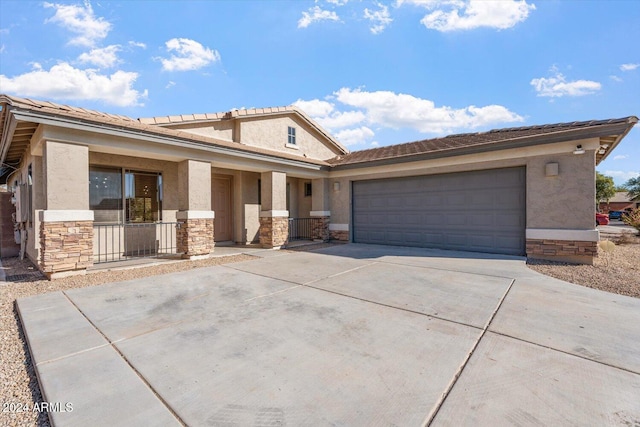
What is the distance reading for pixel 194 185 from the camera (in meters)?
8.16

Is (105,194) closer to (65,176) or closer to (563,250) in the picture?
(65,176)

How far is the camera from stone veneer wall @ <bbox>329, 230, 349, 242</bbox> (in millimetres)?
11859

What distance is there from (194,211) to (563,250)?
9.82 meters

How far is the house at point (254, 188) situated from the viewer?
6137 millimetres

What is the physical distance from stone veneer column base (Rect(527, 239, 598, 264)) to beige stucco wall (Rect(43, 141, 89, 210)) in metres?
11.0

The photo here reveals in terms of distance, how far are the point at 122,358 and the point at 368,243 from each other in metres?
9.36

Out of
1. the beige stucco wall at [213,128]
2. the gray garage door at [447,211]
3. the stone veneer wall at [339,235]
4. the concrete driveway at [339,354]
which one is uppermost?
the beige stucco wall at [213,128]

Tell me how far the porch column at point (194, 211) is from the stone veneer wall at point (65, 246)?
2173 millimetres

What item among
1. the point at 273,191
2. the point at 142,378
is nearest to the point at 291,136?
the point at 273,191

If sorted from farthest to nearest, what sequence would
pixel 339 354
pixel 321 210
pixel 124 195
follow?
pixel 321 210 < pixel 124 195 < pixel 339 354

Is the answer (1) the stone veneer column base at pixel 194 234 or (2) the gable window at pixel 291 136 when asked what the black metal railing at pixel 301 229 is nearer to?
(2) the gable window at pixel 291 136

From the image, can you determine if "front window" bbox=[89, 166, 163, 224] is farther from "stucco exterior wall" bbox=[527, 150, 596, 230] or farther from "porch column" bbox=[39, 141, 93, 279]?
"stucco exterior wall" bbox=[527, 150, 596, 230]

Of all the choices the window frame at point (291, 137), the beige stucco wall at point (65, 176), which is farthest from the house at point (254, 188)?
the window frame at point (291, 137)

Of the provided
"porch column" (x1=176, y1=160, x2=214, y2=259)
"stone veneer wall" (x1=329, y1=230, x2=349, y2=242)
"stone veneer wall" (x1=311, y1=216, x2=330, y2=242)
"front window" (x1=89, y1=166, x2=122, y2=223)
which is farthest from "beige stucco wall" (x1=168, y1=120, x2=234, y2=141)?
"stone veneer wall" (x1=329, y1=230, x2=349, y2=242)
